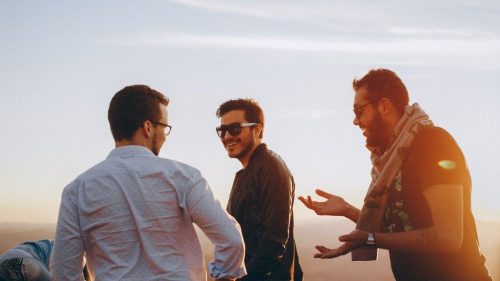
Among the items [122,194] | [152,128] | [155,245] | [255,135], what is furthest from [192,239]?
[255,135]

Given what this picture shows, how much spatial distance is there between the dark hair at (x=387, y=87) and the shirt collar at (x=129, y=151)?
1.73 meters

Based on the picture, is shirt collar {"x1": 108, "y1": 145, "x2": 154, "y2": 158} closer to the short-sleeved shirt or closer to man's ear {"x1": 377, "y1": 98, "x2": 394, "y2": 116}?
the short-sleeved shirt

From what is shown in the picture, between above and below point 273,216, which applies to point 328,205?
above

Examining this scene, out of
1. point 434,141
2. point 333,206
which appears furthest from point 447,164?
point 333,206

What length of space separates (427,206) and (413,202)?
0.36 feet

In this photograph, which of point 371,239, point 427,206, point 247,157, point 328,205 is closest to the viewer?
point 427,206

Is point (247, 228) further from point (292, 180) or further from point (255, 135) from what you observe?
point (255, 135)

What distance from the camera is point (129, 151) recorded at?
3318 millimetres

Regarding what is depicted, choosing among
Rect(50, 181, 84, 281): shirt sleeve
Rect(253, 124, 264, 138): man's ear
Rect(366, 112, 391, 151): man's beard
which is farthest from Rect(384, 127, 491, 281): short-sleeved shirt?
Rect(253, 124, 264, 138): man's ear

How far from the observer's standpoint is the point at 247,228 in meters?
5.03

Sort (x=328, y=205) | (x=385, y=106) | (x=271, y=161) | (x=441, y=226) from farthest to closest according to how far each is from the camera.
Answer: (x=271, y=161) → (x=328, y=205) → (x=385, y=106) → (x=441, y=226)

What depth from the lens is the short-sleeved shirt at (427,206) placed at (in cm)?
345

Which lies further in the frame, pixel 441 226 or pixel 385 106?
pixel 385 106

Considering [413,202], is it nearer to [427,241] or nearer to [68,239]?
[427,241]
